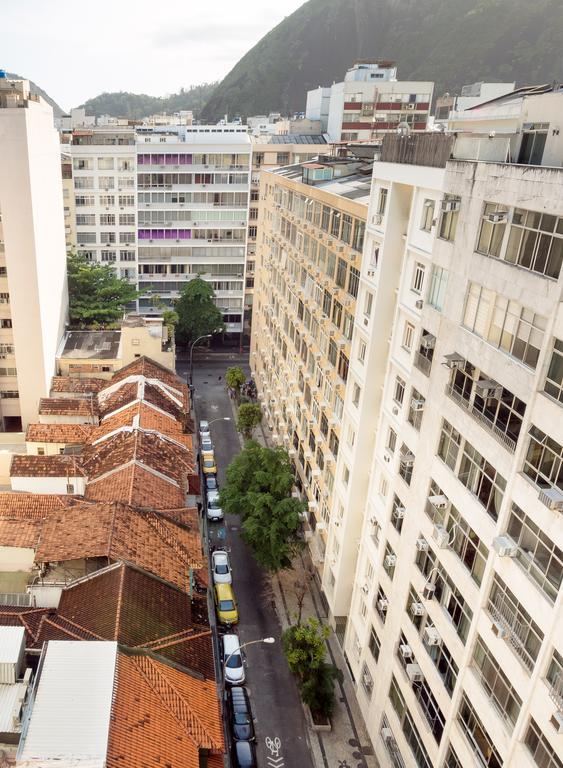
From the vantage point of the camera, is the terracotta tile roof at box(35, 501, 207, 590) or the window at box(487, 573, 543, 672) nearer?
the window at box(487, 573, 543, 672)

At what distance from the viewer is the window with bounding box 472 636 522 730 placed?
1636cm

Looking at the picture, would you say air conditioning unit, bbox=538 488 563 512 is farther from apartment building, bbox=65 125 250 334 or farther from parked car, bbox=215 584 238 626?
apartment building, bbox=65 125 250 334

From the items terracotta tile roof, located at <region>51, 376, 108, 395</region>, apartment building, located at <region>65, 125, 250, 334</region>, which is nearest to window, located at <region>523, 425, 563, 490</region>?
terracotta tile roof, located at <region>51, 376, 108, 395</region>

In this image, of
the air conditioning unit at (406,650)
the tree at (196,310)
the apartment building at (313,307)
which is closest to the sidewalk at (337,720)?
the apartment building at (313,307)

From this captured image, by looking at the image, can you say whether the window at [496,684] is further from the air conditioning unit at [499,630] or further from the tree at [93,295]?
the tree at [93,295]

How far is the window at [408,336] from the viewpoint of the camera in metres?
24.5

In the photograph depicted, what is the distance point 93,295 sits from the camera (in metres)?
63.1

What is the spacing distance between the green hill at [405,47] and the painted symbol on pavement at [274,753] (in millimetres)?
143182

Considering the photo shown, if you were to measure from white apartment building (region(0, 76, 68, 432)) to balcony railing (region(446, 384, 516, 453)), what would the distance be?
1389 inches

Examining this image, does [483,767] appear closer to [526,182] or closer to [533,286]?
[533,286]

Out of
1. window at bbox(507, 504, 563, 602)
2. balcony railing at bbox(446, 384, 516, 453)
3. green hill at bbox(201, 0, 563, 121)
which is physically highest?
green hill at bbox(201, 0, 563, 121)

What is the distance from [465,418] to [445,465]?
2401 millimetres

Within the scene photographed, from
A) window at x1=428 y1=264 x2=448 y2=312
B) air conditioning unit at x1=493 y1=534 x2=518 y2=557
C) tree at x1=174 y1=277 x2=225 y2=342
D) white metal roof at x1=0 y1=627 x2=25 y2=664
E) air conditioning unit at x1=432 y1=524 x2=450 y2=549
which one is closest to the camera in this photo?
air conditioning unit at x1=493 y1=534 x2=518 y2=557

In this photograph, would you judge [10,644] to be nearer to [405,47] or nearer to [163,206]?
[163,206]
